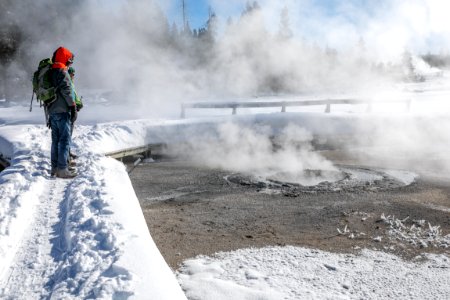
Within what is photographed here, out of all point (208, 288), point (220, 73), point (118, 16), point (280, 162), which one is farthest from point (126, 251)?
point (220, 73)

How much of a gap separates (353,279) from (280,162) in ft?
17.4

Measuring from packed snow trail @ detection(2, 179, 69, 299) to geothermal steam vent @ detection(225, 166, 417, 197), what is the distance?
11.7 ft

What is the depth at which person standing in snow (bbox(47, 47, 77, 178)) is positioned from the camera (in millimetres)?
5652

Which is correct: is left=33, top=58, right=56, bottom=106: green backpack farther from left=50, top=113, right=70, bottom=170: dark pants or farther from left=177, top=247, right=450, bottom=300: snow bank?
left=177, top=247, right=450, bottom=300: snow bank

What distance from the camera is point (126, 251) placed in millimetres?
3199

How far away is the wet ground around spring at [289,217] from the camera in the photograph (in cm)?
459

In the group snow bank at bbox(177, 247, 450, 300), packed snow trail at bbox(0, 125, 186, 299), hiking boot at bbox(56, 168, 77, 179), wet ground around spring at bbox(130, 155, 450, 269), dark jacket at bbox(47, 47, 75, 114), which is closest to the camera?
packed snow trail at bbox(0, 125, 186, 299)

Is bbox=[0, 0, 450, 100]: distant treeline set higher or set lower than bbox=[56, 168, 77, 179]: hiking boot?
higher

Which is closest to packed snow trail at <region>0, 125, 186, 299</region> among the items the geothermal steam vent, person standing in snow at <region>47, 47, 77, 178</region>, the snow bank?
person standing in snow at <region>47, 47, 77, 178</region>

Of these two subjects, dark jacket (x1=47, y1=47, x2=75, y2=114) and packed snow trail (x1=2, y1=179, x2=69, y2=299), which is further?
dark jacket (x1=47, y1=47, x2=75, y2=114)

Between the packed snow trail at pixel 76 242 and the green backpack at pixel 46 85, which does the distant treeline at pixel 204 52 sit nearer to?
the green backpack at pixel 46 85

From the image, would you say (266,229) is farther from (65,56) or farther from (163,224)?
(65,56)

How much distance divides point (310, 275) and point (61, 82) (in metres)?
4.34

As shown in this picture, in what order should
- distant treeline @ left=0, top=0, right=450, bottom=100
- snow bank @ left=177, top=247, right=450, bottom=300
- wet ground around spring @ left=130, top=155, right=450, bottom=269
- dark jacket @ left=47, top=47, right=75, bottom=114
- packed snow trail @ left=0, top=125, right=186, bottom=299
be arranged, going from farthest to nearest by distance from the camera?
distant treeline @ left=0, top=0, right=450, bottom=100 < dark jacket @ left=47, top=47, right=75, bottom=114 < wet ground around spring @ left=130, top=155, right=450, bottom=269 < snow bank @ left=177, top=247, right=450, bottom=300 < packed snow trail @ left=0, top=125, right=186, bottom=299
